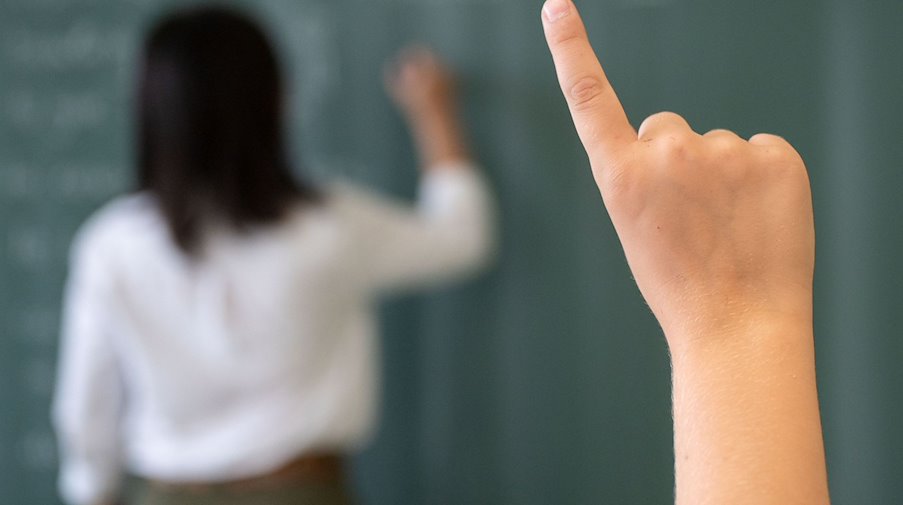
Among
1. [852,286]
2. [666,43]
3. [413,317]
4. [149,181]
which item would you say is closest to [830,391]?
[852,286]

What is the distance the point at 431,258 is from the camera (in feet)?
4.99

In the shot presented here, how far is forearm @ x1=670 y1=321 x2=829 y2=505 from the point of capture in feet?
1.59

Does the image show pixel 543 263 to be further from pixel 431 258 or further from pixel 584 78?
pixel 584 78

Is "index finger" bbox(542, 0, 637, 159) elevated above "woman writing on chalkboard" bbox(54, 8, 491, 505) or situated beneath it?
elevated above

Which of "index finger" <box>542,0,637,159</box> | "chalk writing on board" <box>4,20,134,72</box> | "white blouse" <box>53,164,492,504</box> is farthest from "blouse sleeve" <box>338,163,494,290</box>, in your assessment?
"index finger" <box>542,0,637,159</box>

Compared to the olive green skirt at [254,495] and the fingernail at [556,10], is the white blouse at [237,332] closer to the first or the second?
the olive green skirt at [254,495]

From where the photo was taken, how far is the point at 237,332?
1.35 metres

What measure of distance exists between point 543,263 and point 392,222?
294 mm

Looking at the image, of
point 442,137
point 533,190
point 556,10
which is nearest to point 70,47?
point 442,137

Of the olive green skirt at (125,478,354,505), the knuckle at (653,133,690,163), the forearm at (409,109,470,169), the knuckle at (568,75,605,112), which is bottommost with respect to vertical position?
the olive green skirt at (125,478,354,505)

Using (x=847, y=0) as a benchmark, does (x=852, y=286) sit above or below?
below

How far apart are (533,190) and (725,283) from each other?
→ 110 centimetres

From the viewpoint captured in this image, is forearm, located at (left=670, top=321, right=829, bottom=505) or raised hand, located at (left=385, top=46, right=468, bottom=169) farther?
raised hand, located at (left=385, top=46, right=468, bottom=169)

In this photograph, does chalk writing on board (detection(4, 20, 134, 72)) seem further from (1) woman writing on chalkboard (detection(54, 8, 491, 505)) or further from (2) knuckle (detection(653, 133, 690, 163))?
(2) knuckle (detection(653, 133, 690, 163))
